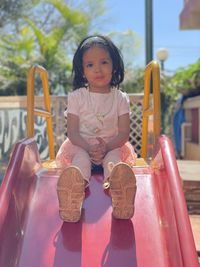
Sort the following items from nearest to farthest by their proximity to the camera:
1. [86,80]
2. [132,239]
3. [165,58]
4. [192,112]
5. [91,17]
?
[132,239] → [86,80] → [192,112] → [165,58] → [91,17]

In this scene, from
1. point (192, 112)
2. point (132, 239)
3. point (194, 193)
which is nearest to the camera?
point (132, 239)

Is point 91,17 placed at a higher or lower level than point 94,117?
higher

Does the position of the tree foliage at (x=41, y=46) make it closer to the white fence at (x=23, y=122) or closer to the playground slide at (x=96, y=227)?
the white fence at (x=23, y=122)

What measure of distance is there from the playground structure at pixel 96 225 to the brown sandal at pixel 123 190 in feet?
0.19

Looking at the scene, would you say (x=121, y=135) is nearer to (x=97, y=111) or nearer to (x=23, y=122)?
(x=97, y=111)

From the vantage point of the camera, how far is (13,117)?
599 cm

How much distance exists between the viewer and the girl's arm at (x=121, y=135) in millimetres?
2248

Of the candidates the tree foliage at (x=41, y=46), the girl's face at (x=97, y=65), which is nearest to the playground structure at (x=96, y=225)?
the girl's face at (x=97, y=65)

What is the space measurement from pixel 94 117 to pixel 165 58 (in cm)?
1021

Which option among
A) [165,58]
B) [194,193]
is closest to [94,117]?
[194,193]

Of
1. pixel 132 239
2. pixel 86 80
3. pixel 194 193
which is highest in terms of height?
pixel 86 80

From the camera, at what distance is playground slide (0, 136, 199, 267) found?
67.9 inches

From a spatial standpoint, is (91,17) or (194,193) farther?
(91,17)

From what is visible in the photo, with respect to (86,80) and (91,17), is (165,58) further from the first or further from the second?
(86,80)
